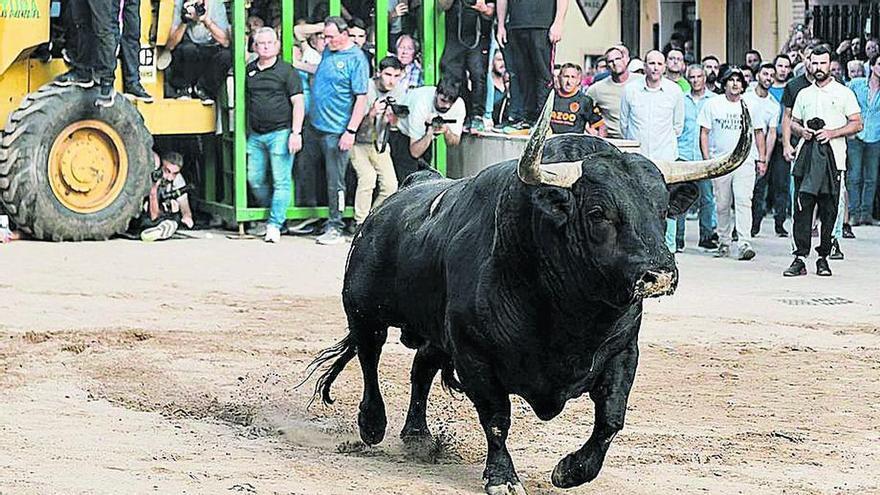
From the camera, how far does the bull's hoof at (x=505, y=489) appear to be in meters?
6.46

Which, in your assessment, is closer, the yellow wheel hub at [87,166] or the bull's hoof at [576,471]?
the bull's hoof at [576,471]

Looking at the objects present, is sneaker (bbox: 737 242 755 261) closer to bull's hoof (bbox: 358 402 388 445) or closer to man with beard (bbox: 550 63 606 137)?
man with beard (bbox: 550 63 606 137)

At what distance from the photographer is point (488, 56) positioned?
662 inches

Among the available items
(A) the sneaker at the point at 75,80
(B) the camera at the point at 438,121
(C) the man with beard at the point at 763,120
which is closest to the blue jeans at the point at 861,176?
(C) the man with beard at the point at 763,120

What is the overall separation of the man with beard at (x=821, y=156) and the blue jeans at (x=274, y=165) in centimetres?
512

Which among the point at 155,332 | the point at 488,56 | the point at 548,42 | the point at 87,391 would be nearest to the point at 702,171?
the point at 87,391

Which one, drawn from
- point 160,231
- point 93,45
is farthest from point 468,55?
point 93,45

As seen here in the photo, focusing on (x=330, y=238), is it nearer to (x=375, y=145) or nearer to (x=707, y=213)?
(x=375, y=145)

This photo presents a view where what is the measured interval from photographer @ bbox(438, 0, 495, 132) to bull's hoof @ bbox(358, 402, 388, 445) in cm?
948

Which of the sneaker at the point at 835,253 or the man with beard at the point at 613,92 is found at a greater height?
the man with beard at the point at 613,92

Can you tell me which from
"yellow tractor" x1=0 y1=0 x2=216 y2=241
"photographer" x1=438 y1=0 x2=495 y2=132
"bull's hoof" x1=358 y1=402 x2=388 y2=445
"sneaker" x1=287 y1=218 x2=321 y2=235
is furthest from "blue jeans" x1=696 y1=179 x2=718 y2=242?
"bull's hoof" x1=358 y1=402 x2=388 y2=445

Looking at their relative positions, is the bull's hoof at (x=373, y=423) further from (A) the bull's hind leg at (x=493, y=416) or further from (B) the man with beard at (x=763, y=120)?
(B) the man with beard at (x=763, y=120)

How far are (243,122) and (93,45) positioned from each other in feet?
6.41

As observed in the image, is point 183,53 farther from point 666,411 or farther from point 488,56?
point 666,411
